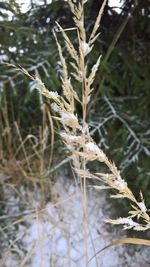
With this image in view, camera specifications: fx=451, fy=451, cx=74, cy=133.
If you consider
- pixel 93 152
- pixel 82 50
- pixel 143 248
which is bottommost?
pixel 143 248

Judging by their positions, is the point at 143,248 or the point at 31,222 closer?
the point at 143,248

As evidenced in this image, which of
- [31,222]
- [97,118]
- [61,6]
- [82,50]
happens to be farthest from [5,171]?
[82,50]

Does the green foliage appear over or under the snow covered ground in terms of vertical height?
over

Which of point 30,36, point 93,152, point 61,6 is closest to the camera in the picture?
point 93,152

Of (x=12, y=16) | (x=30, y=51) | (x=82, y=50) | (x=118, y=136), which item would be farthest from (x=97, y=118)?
(x=82, y=50)

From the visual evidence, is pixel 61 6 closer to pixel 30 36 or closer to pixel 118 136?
pixel 30 36

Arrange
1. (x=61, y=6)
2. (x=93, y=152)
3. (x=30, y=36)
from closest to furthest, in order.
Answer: (x=93, y=152) < (x=30, y=36) < (x=61, y=6)

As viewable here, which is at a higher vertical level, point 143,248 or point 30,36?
point 30,36

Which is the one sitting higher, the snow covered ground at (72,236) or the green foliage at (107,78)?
the green foliage at (107,78)

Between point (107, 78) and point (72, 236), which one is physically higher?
point (107, 78)
